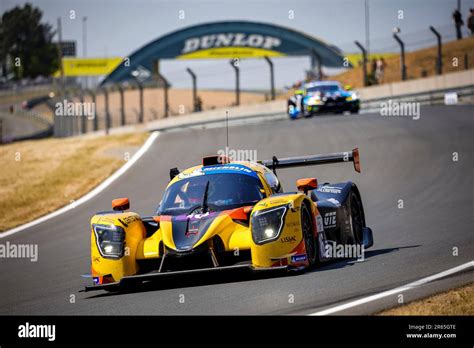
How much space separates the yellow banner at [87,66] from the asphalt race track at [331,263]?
2111 inches

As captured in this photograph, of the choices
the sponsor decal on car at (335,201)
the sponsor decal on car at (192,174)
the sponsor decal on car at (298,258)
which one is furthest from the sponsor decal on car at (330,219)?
the sponsor decal on car at (192,174)

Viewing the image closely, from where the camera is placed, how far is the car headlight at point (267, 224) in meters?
11.5

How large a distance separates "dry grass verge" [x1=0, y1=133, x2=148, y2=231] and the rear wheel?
419 inches

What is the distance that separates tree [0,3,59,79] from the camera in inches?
4104

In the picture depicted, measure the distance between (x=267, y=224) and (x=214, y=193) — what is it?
1301mm

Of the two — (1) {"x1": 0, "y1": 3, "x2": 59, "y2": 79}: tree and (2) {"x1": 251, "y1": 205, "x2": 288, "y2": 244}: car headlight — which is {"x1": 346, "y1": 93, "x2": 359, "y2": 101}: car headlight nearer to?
(2) {"x1": 251, "y1": 205, "x2": 288, "y2": 244}: car headlight

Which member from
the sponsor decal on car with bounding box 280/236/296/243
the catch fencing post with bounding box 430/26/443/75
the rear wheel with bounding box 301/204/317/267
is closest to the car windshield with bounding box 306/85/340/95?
the catch fencing post with bounding box 430/26/443/75

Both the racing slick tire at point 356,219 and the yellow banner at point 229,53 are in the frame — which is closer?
the racing slick tire at point 356,219

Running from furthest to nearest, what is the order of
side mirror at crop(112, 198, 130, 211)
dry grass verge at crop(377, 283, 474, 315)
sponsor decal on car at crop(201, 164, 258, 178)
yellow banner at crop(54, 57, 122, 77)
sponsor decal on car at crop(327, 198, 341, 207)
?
yellow banner at crop(54, 57, 122, 77) < sponsor decal on car at crop(327, 198, 341, 207) < side mirror at crop(112, 198, 130, 211) < sponsor decal on car at crop(201, 164, 258, 178) < dry grass verge at crop(377, 283, 474, 315)

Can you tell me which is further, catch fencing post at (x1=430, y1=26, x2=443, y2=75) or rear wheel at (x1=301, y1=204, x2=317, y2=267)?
catch fencing post at (x1=430, y1=26, x2=443, y2=75)

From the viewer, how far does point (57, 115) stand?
4716 cm

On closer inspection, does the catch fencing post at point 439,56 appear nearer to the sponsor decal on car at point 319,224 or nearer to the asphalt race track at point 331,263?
the asphalt race track at point 331,263

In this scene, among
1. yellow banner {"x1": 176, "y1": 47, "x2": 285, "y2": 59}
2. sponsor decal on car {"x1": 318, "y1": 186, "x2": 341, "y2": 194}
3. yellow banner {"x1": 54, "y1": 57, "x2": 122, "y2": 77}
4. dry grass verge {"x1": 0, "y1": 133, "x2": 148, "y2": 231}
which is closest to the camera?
sponsor decal on car {"x1": 318, "y1": 186, "x2": 341, "y2": 194}

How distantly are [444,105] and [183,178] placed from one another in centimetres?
2161
